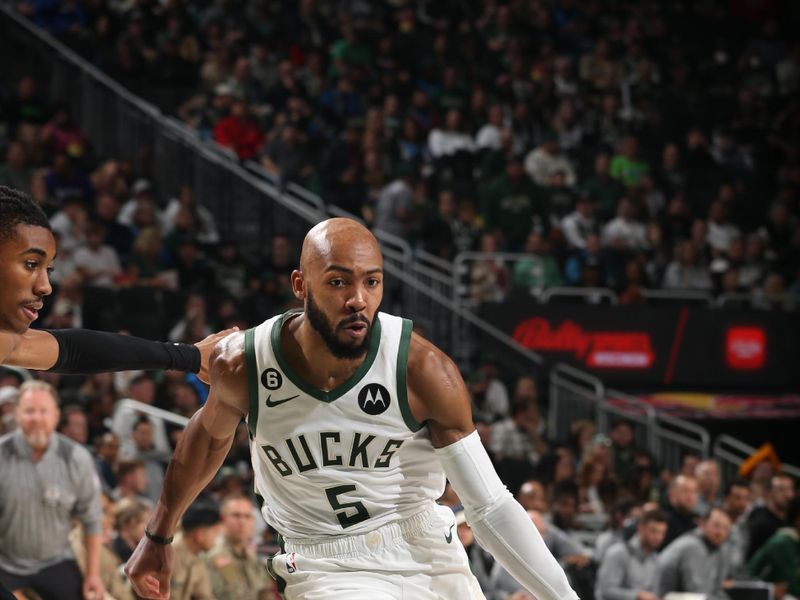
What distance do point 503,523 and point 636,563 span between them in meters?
6.57

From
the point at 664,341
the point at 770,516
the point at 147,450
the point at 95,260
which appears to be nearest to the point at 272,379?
the point at 147,450

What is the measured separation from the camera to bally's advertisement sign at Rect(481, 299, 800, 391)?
15148 mm

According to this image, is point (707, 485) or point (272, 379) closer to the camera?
point (272, 379)

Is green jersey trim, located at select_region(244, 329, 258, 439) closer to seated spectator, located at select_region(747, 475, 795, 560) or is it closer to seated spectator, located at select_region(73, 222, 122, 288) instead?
seated spectator, located at select_region(73, 222, 122, 288)

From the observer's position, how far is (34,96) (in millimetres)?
14844

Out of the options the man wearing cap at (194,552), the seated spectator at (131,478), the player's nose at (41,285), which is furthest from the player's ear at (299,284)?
the seated spectator at (131,478)

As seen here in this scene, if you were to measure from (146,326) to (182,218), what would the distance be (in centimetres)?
166

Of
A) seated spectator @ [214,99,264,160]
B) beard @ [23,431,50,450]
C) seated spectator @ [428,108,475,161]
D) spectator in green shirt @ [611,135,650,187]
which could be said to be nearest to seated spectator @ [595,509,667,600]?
beard @ [23,431,50,450]

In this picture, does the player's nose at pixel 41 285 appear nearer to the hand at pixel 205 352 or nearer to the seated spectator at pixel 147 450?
the hand at pixel 205 352

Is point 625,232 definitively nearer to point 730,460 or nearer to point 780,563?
point 730,460

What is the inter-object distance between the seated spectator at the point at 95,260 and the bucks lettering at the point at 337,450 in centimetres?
873

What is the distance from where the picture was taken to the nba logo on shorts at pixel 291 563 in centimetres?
428

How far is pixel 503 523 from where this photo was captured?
4.11 metres

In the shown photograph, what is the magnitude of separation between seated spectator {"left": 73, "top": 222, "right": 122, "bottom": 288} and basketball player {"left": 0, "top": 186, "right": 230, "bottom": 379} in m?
8.20
